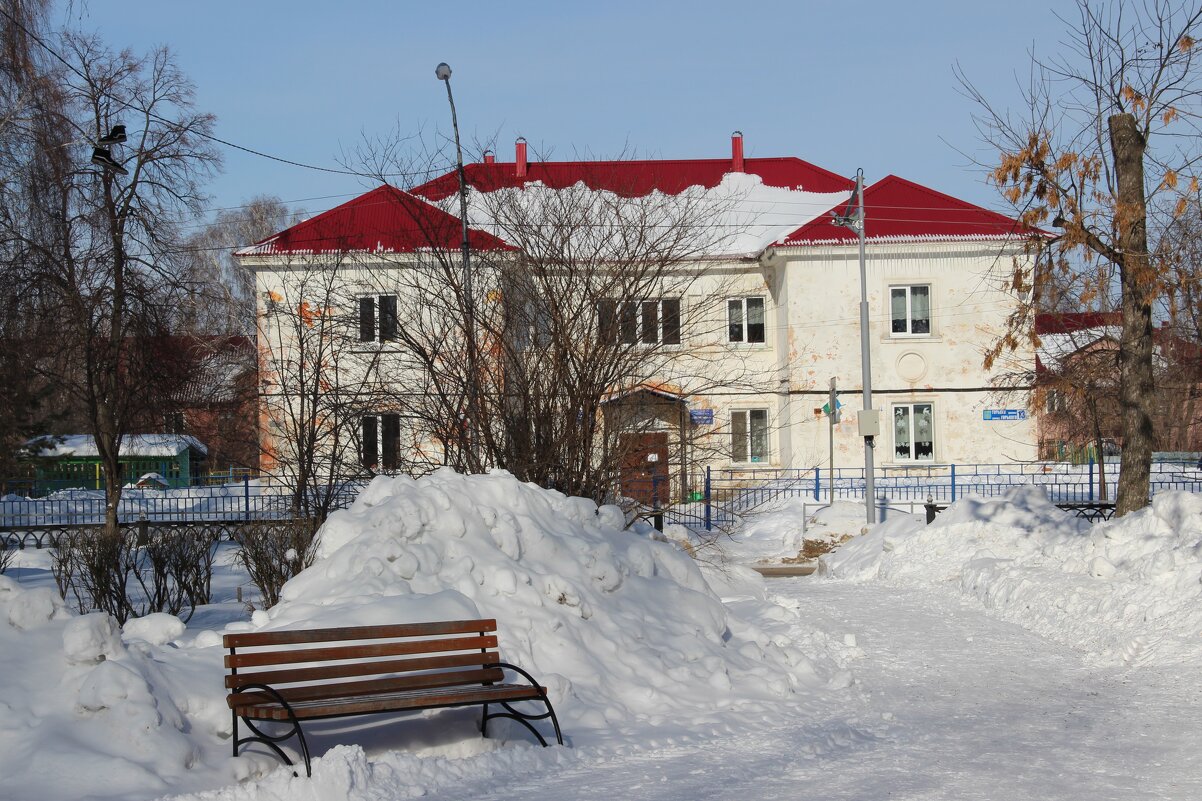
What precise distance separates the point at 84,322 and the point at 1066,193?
1688 centimetres

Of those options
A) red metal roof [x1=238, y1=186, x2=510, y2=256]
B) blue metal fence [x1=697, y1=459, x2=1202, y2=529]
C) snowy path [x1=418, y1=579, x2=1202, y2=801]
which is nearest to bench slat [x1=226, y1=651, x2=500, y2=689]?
snowy path [x1=418, y1=579, x2=1202, y2=801]

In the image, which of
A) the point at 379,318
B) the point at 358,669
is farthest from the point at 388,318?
the point at 358,669

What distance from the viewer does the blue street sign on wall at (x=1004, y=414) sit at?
33250 mm

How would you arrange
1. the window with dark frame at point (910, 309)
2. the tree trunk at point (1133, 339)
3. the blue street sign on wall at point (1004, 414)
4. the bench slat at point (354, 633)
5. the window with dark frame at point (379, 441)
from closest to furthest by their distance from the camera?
the bench slat at point (354, 633) < the tree trunk at point (1133, 339) < the window with dark frame at point (379, 441) < the blue street sign on wall at point (1004, 414) < the window with dark frame at point (910, 309)

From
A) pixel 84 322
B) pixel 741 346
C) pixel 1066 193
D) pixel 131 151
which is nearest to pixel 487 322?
pixel 1066 193

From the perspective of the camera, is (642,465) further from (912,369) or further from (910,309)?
(910,309)

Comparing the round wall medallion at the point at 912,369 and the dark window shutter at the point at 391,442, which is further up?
the round wall medallion at the point at 912,369

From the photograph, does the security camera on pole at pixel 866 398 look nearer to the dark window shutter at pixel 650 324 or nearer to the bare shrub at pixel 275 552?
the dark window shutter at pixel 650 324

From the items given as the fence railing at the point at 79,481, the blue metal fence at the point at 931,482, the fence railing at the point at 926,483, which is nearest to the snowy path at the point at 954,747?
the fence railing at the point at 926,483

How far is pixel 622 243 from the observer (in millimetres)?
14500

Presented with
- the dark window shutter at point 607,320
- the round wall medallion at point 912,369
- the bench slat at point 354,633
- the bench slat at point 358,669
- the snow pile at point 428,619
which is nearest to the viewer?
the snow pile at point 428,619

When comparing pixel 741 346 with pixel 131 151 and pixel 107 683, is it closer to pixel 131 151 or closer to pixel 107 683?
pixel 131 151

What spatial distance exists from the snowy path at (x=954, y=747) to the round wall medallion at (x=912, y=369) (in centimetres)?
2336

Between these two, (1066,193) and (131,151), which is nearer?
(1066,193)
